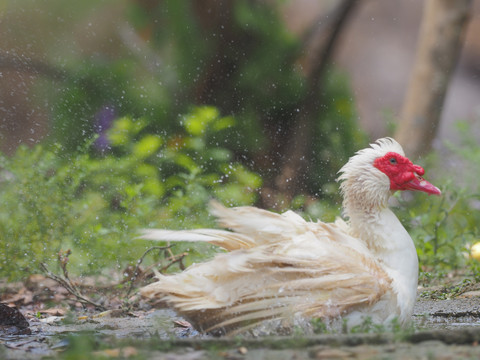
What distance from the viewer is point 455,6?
791cm

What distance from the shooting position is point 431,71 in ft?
26.8

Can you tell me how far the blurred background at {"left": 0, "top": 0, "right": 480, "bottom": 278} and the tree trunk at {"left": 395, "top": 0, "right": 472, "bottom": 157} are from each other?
16mm

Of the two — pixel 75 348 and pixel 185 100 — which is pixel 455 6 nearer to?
pixel 185 100

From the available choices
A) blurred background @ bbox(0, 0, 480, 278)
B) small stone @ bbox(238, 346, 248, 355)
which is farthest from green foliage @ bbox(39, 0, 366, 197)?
small stone @ bbox(238, 346, 248, 355)

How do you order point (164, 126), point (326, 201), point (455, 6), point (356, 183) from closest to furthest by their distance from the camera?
1. point (356, 183)
2. point (326, 201)
3. point (164, 126)
4. point (455, 6)

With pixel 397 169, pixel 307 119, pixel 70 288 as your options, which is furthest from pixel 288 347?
pixel 307 119

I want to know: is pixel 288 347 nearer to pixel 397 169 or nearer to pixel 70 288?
pixel 397 169

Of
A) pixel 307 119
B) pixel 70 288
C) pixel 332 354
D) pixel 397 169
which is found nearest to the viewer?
pixel 332 354

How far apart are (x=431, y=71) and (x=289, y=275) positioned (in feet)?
19.0

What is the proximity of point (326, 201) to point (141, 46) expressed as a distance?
299cm

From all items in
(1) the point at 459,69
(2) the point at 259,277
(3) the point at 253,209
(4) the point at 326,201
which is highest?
(1) the point at 459,69

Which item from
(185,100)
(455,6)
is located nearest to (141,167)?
(185,100)

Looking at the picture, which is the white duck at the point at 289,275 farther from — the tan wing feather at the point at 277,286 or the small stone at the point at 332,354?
the small stone at the point at 332,354

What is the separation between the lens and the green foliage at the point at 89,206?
192 inches
